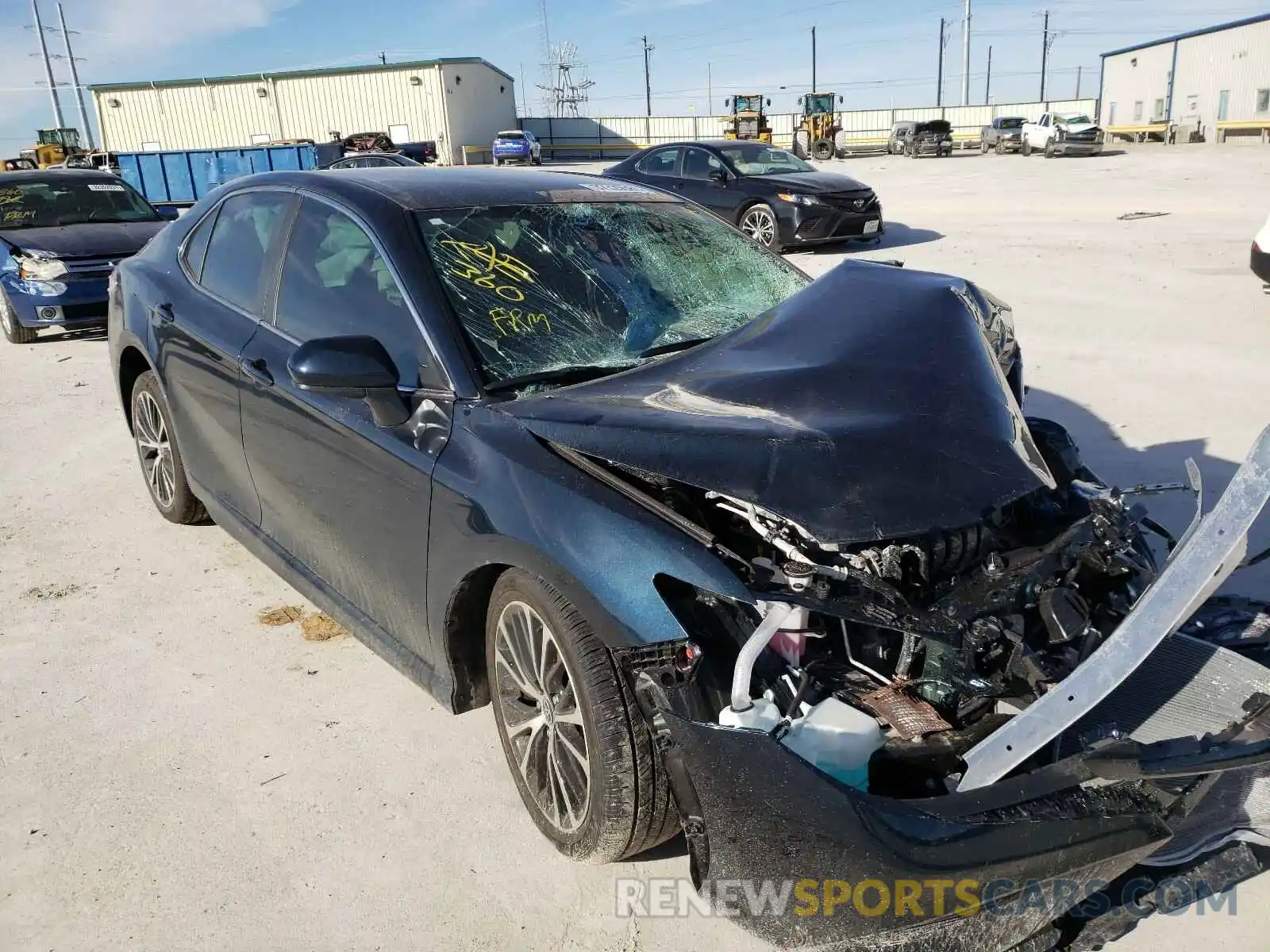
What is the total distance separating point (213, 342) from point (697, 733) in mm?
2647

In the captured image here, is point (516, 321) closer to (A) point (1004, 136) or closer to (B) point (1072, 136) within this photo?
(B) point (1072, 136)

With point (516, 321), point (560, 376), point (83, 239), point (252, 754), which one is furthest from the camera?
point (83, 239)

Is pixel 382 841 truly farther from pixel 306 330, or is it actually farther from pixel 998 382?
pixel 998 382

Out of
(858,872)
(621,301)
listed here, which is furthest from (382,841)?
(621,301)

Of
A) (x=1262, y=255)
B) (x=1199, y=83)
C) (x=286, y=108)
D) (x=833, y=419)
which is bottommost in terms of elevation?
(x=1262, y=255)

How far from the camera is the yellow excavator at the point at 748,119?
42594 millimetres

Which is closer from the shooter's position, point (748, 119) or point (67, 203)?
point (67, 203)

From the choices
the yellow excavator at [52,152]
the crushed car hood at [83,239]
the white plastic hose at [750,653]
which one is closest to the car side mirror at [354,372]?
the white plastic hose at [750,653]

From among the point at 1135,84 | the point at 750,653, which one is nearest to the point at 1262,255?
the point at 750,653

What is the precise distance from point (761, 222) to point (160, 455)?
9.48 m

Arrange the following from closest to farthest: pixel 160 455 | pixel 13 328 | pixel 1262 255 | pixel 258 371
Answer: pixel 258 371 < pixel 160 455 < pixel 1262 255 < pixel 13 328

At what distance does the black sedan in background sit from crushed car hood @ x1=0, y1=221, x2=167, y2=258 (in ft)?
19.5

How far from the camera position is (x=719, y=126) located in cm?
5547

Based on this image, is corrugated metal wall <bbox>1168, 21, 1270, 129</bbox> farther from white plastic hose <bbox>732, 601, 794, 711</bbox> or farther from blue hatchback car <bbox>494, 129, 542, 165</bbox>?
white plastic hose <bbox>732, 601, 794, 711</bbox>
